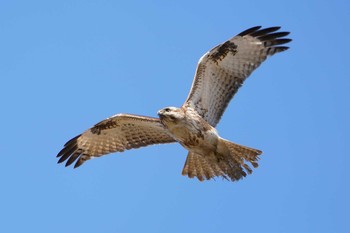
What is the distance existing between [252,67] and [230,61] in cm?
37

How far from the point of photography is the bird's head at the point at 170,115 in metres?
12.1

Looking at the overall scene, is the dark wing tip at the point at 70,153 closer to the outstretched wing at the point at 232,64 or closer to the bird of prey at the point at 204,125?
the bird of prey at the point at 204,125

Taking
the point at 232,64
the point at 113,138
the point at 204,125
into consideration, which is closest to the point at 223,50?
the point at 232,64

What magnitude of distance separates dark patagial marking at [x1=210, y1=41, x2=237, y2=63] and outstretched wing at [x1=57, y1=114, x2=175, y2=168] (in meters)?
1.45

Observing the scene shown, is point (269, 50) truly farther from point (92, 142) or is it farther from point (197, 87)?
point (92, 142)

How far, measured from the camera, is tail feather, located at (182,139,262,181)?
40.1 ft

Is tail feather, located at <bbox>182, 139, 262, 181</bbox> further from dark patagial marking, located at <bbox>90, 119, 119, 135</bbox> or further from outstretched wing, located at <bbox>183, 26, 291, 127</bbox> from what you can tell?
dark patagial marking, located at <bbox>90, 119, 119, 135</bbox>

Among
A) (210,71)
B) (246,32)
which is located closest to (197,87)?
(210,71)

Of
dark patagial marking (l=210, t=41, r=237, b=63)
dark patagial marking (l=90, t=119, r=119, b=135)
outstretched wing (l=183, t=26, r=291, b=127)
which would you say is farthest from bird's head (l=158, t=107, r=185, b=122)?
dark patagial marking (l=90, t=119, r=119, b=135)

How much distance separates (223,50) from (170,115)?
1562mm

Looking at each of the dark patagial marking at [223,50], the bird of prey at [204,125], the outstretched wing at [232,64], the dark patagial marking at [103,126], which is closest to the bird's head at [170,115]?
the bird of prey at [204,125]

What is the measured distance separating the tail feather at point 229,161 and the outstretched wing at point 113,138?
3.29 ft

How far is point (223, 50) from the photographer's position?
12.9 m

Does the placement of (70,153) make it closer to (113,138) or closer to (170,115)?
(113,138)
